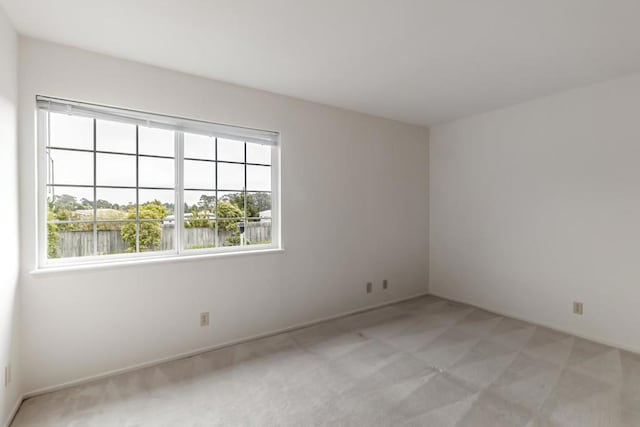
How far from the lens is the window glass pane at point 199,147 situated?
283 centimetres

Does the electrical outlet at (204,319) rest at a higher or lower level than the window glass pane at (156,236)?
lower

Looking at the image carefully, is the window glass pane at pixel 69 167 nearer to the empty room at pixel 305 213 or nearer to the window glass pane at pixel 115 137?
the empty room at pixel 305 213

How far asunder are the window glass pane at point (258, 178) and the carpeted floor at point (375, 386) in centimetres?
152

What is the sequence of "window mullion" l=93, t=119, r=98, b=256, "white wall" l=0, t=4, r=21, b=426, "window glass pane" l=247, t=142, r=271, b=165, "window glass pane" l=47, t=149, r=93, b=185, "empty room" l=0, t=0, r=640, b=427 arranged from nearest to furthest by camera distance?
"white wall" l=0, t=4, r=21, b=426 → "empty room" l=0, t=0, r=640, b=427 → "window glass pane" l=47, t=149, r=93, b=185 → "window mullion" l=93, t=119, r=98, b=256 → "window glass pane" l=247, t=142, r=271, b=165

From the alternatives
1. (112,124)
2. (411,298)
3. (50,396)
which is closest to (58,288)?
(50,396)

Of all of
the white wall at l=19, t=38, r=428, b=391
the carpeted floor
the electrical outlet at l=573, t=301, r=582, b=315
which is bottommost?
the carpeted floor

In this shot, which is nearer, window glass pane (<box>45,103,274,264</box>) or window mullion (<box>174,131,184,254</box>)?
window glass pane (<box>45,103,274,264</box>)

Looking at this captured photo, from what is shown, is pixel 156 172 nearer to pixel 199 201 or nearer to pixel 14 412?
pixel 199 201

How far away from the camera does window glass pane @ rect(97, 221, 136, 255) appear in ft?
8.18

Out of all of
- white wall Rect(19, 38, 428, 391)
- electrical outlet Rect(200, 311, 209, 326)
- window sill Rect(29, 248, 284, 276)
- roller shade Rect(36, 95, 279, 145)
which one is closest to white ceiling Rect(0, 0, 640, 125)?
white wall Rect(19, 38, 428, 391)

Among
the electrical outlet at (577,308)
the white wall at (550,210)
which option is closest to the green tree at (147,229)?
the white wall at (550,210)

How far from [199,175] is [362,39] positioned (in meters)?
1.81

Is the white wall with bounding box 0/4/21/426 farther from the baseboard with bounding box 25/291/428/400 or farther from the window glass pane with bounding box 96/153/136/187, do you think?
the window glass pane with bounding box 96/153/136/187

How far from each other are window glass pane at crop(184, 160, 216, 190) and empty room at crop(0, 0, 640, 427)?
0.02m
